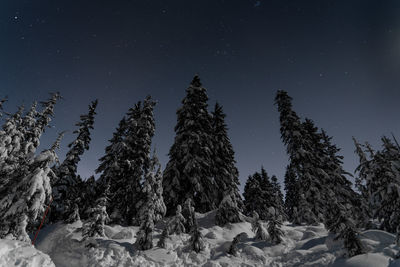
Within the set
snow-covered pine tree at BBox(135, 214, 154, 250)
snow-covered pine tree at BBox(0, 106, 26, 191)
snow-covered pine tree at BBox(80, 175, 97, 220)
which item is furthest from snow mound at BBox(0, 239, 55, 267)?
snow-covered pine tree at BBox(0, 106, 26, 191)

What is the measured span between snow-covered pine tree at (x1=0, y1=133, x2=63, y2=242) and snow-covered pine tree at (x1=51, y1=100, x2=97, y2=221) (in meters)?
4.86

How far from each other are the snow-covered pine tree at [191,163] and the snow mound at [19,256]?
10573 mm

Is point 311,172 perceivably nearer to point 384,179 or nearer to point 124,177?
point 384,179

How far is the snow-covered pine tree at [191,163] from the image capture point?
1817 centimetres

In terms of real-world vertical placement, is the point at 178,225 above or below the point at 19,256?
above

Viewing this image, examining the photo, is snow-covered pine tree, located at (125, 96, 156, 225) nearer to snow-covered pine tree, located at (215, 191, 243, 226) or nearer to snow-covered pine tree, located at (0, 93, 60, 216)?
snow-covered pine tree, located at (215, 191, 243, 226)

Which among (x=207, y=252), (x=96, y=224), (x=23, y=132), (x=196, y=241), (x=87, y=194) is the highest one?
(x=23, y=132)

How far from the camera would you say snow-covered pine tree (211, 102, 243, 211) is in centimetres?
1969

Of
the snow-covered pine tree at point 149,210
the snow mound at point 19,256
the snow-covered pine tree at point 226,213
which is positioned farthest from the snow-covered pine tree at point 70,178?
the snow-covered pine tree at point 226,213

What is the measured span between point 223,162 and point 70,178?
1531cm

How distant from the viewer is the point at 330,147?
28656 millimetres

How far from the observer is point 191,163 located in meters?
18.5

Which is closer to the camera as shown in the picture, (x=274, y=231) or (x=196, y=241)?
(x=196, y=241)

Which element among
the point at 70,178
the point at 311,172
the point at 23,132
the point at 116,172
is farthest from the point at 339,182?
the point at 23,132
